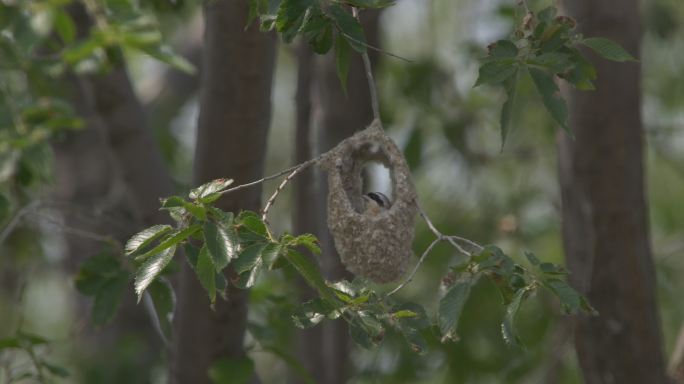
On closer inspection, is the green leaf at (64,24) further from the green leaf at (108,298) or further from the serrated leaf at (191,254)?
the serrated leaf at (191,254)

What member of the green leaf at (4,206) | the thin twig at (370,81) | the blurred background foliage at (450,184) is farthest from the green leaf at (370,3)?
the green leaf at (4,206)

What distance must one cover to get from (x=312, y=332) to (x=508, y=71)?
2676 millimetres

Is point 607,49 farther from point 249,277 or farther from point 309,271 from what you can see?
point 249,277

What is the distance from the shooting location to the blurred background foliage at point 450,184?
174 inches

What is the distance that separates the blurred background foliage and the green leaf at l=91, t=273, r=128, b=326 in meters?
0.30

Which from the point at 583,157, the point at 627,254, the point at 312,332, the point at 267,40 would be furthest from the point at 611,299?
the point at 267,40

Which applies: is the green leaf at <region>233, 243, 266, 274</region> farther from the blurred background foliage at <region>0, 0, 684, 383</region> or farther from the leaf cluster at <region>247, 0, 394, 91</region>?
the blurred background foliage at <region>0, 0, 684, 383</region>

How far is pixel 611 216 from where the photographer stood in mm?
4152

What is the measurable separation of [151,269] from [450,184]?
4637 millimetres

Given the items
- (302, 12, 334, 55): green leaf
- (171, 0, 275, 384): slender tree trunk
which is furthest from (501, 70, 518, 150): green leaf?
(171, 0, 275, 384): slender tree trunk

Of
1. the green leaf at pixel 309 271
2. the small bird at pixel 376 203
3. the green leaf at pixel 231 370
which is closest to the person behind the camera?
the green leaf at pixel 309 271

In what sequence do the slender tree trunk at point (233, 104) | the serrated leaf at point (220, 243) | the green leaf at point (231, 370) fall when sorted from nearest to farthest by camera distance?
1. the serrated leaf at point (220, 243)
2. the slender tree trunk at point (233, 104)
3. the green leaf at point (231, 370)

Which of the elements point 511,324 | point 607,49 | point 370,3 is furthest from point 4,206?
point 607,49

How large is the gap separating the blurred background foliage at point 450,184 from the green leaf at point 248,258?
5.27ft
